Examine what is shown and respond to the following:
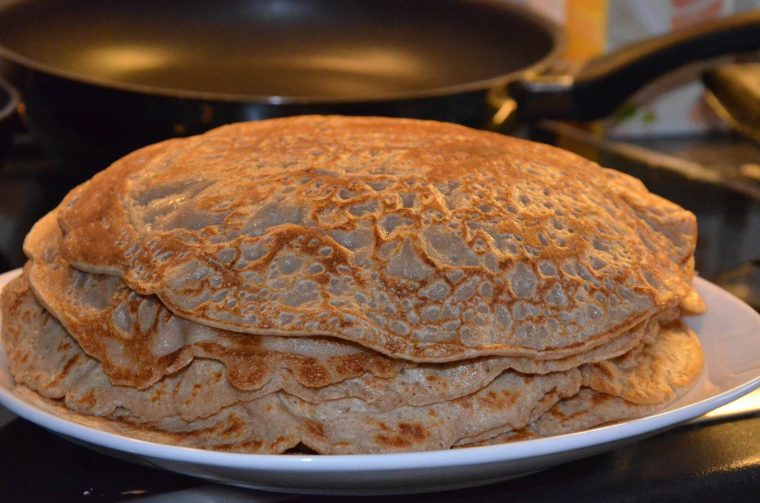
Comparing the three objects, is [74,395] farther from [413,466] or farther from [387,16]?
[387,16]

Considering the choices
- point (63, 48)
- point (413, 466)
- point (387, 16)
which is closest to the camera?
point (413, 466)

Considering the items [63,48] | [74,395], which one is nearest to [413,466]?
[74,395]

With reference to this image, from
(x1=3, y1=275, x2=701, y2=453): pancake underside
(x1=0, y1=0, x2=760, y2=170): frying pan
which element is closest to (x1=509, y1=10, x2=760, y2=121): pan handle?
(x1=0, y1=0, x2=760, y2=170): frying pan

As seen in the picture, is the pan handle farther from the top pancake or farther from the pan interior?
the top pancake

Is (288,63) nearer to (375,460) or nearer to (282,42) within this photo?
(282,42)

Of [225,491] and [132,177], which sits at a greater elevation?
[132,177]
